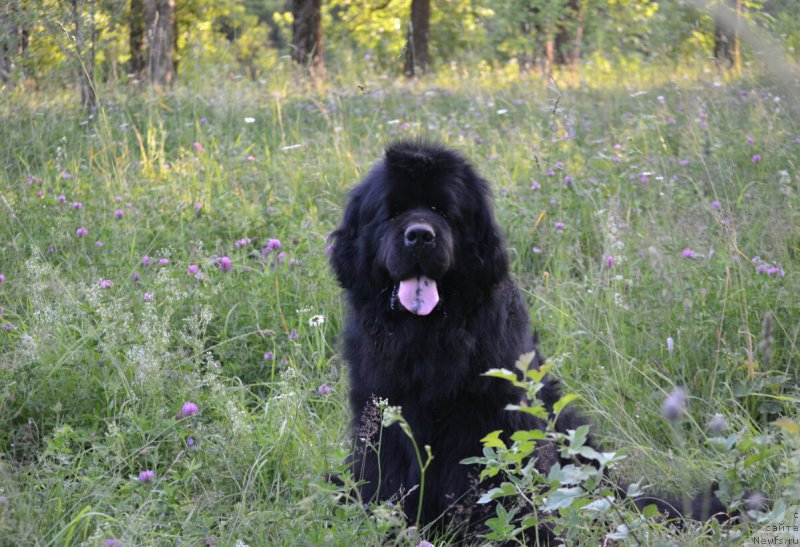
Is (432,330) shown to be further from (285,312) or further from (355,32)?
(355,32)

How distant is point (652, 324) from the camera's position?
400 cm

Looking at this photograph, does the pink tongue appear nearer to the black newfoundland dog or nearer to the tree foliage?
the black newfoundland dog

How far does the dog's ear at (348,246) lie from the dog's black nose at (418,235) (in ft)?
1.27

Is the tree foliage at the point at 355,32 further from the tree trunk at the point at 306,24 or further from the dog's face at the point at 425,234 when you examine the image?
the dog's face at the point at 425,234

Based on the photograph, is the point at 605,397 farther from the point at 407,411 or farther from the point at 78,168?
the point at 78,168

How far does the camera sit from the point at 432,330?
3.00 metres

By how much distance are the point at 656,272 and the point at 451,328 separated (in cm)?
167

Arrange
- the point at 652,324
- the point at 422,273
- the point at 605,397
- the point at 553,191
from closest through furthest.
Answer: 1. the point at 422,273
2. the point at 605,397
3. the point at 652,324
4. the point at 553,191

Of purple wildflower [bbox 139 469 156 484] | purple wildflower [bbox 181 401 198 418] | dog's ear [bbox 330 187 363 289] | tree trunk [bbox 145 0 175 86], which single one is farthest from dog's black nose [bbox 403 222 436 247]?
tree trunk [bbox 145 0 175 86]

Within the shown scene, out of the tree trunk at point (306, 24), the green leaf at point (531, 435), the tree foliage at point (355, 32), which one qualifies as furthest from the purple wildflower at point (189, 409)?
the tree trunk at point (306, 24)

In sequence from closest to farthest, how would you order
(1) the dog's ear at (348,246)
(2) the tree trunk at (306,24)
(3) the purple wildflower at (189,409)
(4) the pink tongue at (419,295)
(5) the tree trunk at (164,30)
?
(4) the pink tongue at (419,295), (3) the purple wildflower at (189,409), (1) the dog's ear at (348,246), (5) the tree trunk at (164,30), (2) the tree trunk at (306,24)

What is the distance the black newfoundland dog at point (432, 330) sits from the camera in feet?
9.53

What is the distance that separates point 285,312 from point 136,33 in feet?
32.3

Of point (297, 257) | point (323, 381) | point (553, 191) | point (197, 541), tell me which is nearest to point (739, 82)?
point (553, 191)
